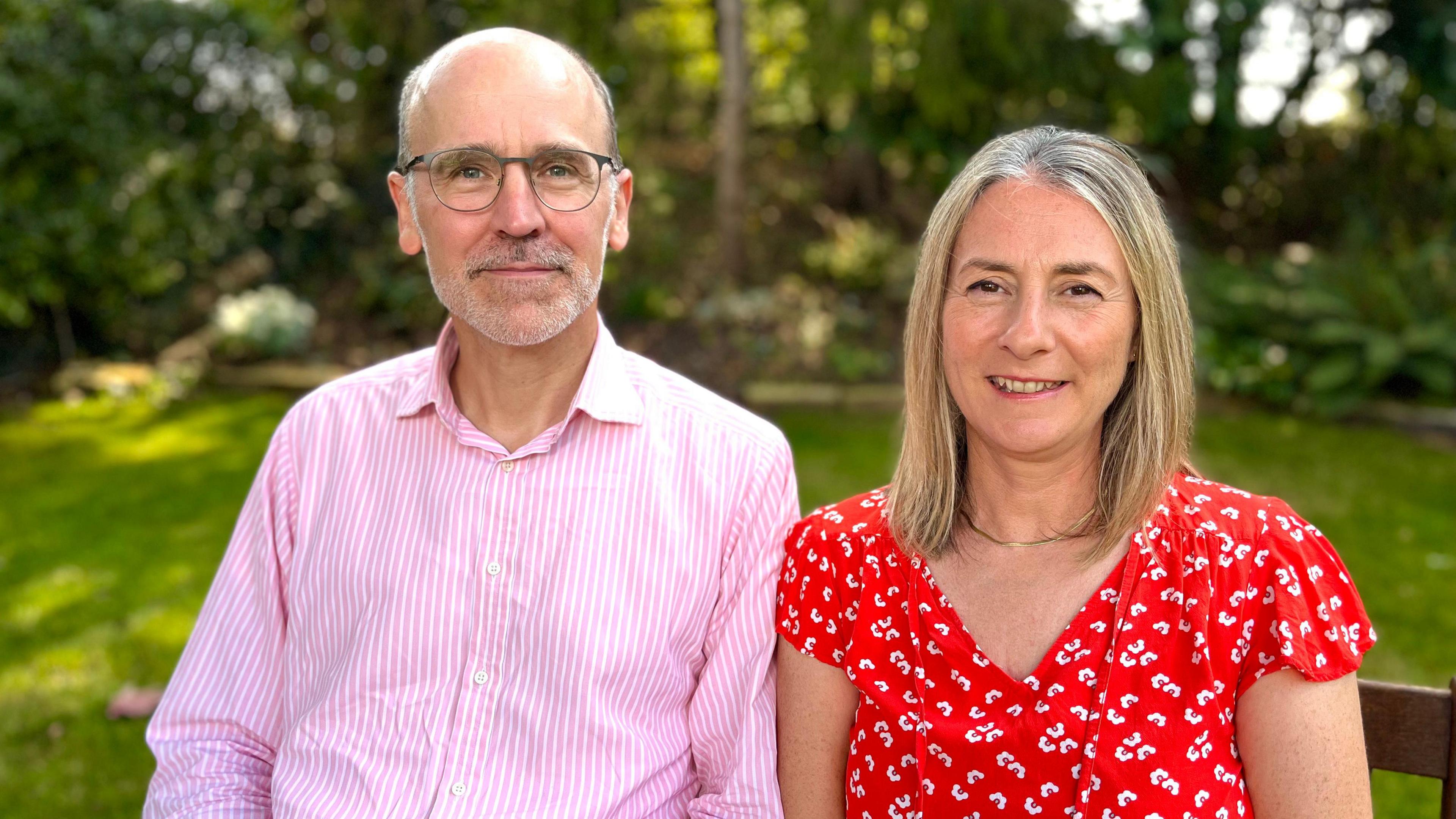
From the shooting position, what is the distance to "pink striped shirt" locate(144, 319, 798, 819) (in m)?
2.05

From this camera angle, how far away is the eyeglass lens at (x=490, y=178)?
2119 mm

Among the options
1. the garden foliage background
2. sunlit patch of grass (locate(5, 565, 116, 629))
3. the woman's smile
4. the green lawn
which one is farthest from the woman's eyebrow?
the garden foliage background

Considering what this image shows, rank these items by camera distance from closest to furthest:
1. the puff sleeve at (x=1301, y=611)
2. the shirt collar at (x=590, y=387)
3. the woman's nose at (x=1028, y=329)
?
1. the puff sleeve at (x=1301, y=611)
2. the woman's nose at (x=1028, y=329)
3. the shirt collar at (x=590, y=387)

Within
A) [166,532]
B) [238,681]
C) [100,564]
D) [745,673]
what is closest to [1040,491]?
[745,673]

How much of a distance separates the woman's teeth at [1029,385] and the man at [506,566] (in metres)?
0.50

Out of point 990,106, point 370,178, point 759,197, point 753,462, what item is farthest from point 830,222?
point 753,462

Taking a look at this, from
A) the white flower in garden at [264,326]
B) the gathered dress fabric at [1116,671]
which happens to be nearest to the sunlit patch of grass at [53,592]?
the white flower in garden at [264,326]

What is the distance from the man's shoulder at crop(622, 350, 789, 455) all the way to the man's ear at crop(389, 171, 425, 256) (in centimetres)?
46

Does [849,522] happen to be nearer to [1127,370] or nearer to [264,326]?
[1127,370]

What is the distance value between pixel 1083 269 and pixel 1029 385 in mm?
201

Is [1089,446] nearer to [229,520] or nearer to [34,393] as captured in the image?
[229,520]

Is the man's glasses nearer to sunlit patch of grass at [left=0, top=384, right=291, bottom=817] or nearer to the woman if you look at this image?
the woman

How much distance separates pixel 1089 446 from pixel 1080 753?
0.51m

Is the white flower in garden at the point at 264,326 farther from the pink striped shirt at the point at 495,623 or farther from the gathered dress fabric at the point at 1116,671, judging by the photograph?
the gathered dress fabric at the point at 1116,671
